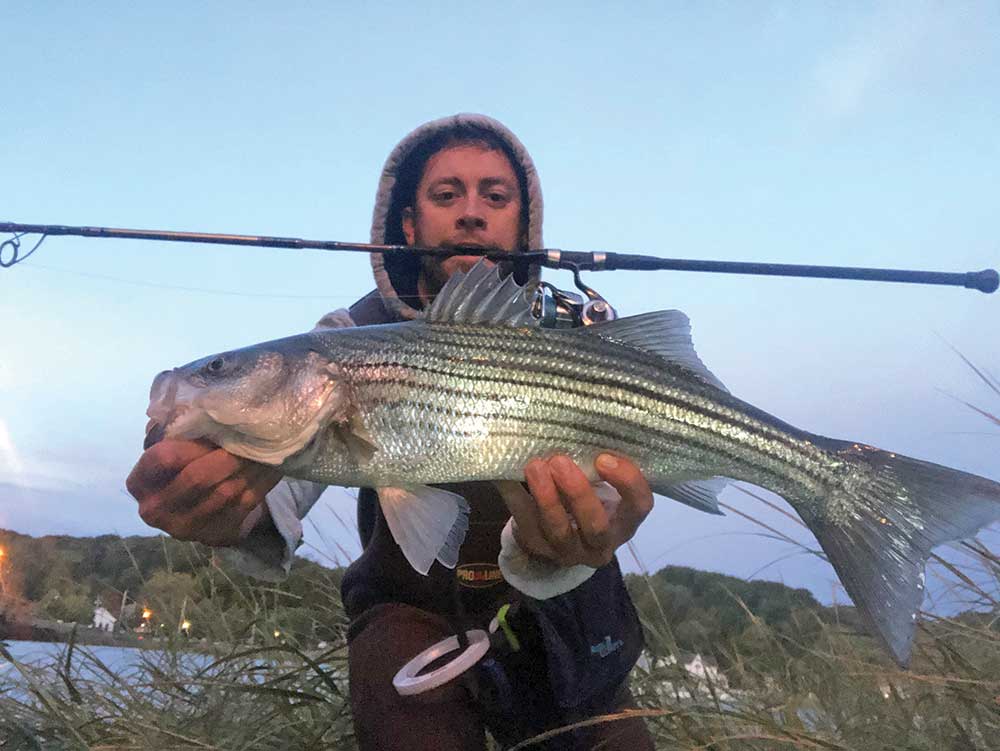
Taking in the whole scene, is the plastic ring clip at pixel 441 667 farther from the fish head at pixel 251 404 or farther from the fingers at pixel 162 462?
the fingers at pixel 162 462

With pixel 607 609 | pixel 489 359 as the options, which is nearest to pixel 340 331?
pixel 489 359

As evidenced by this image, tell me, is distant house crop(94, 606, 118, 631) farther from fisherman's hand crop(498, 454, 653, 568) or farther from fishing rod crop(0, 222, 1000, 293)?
fisherman's hand crop(498, 454, 653, 568)

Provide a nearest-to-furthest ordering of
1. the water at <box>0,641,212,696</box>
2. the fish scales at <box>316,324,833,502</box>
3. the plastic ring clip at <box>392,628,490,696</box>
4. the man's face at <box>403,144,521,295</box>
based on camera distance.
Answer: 1. the fish scales at <box>316,324,833,502</box>
2. the plastic ring clip at <box>392,628,490,696</box>
3. the water at <box>0,641,212,696</box>
4. the man's face at <box>403,144,521,295</box>

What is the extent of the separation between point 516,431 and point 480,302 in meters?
0.54

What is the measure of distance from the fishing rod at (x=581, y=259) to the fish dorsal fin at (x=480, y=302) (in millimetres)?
1446

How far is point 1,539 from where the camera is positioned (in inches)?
237

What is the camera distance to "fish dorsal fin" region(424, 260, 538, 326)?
2.60 metres

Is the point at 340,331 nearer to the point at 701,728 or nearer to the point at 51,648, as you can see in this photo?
the point at 701,728

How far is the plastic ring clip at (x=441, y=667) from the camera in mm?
2475

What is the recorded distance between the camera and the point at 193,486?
2.28 m

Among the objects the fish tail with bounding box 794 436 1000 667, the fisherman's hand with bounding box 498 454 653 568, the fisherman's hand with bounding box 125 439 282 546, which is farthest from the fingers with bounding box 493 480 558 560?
the fish tail with bounding box 794 436 1000 667

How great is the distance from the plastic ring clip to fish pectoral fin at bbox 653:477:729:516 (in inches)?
36.3

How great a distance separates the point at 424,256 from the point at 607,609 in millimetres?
2373

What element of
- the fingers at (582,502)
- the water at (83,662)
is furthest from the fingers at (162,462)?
the water at (83,662)
